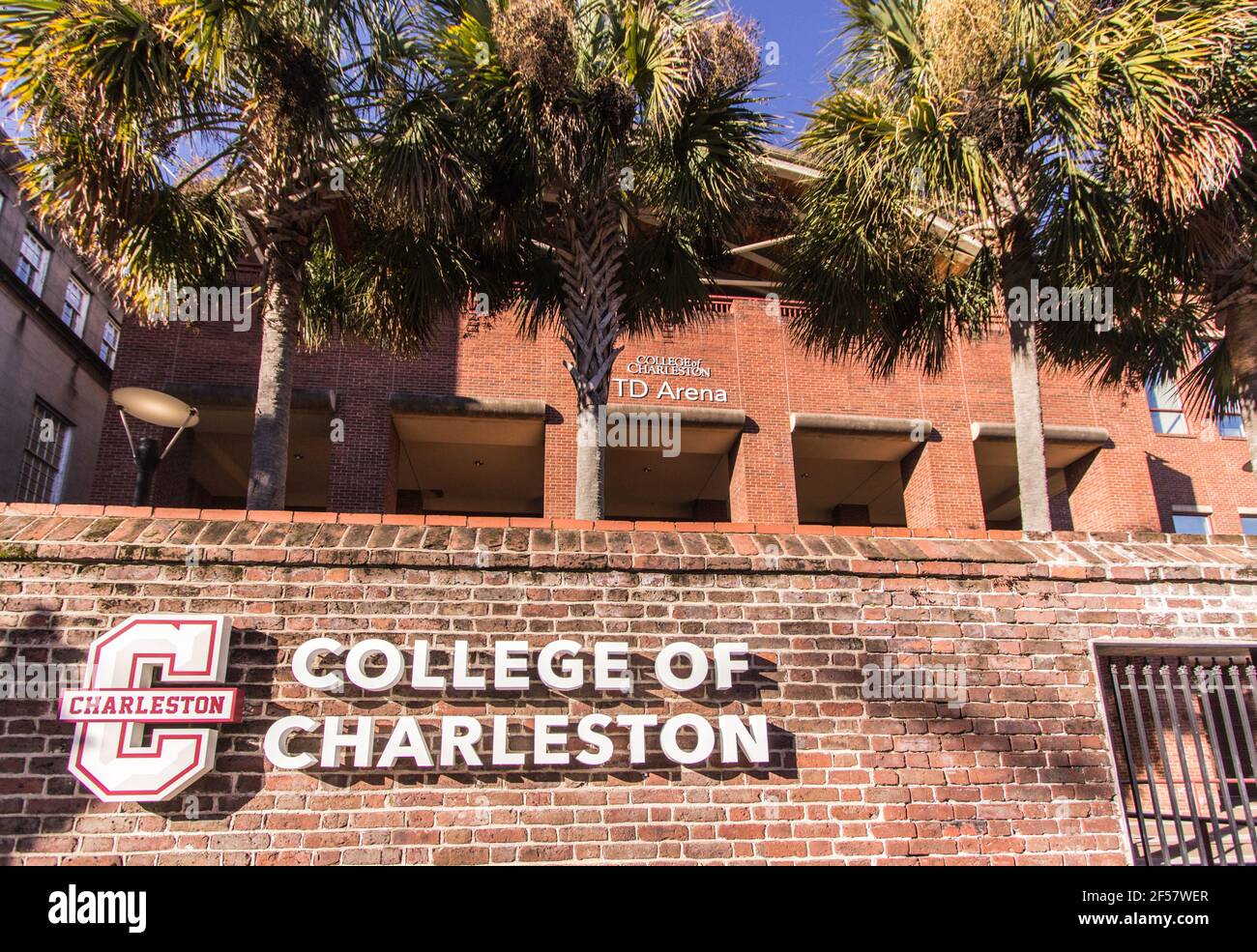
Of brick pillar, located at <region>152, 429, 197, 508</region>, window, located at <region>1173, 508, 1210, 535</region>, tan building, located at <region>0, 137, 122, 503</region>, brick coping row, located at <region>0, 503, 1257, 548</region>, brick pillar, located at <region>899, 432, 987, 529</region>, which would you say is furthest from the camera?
window, located at <region>1173, 508, 1210, 535</region>

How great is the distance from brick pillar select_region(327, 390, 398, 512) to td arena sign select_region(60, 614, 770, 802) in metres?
11.5

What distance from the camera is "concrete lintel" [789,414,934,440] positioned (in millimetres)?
16969

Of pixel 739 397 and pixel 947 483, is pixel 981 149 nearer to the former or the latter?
pixel 739 397

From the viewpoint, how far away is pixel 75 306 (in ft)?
69.6

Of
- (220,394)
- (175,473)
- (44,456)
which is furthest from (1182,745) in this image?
(44,456)

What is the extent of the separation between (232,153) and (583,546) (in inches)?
213

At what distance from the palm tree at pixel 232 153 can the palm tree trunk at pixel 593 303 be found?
1224mm

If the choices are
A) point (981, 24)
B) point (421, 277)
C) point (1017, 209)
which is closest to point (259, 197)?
point (421, 277)

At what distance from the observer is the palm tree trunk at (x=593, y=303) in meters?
8.12

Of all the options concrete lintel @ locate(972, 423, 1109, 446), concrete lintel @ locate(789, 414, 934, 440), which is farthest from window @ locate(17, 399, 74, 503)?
concrete lintel @ locate(972, 423, 1109, 446)

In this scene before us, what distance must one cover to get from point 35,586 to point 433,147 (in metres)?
4.63

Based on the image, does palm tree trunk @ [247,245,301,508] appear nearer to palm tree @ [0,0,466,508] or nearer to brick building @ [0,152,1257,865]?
palm tree @ [0,0,466,508]

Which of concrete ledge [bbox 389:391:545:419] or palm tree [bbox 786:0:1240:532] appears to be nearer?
palm tree [bbox 786:0:1240:532]

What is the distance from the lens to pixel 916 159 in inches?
302
